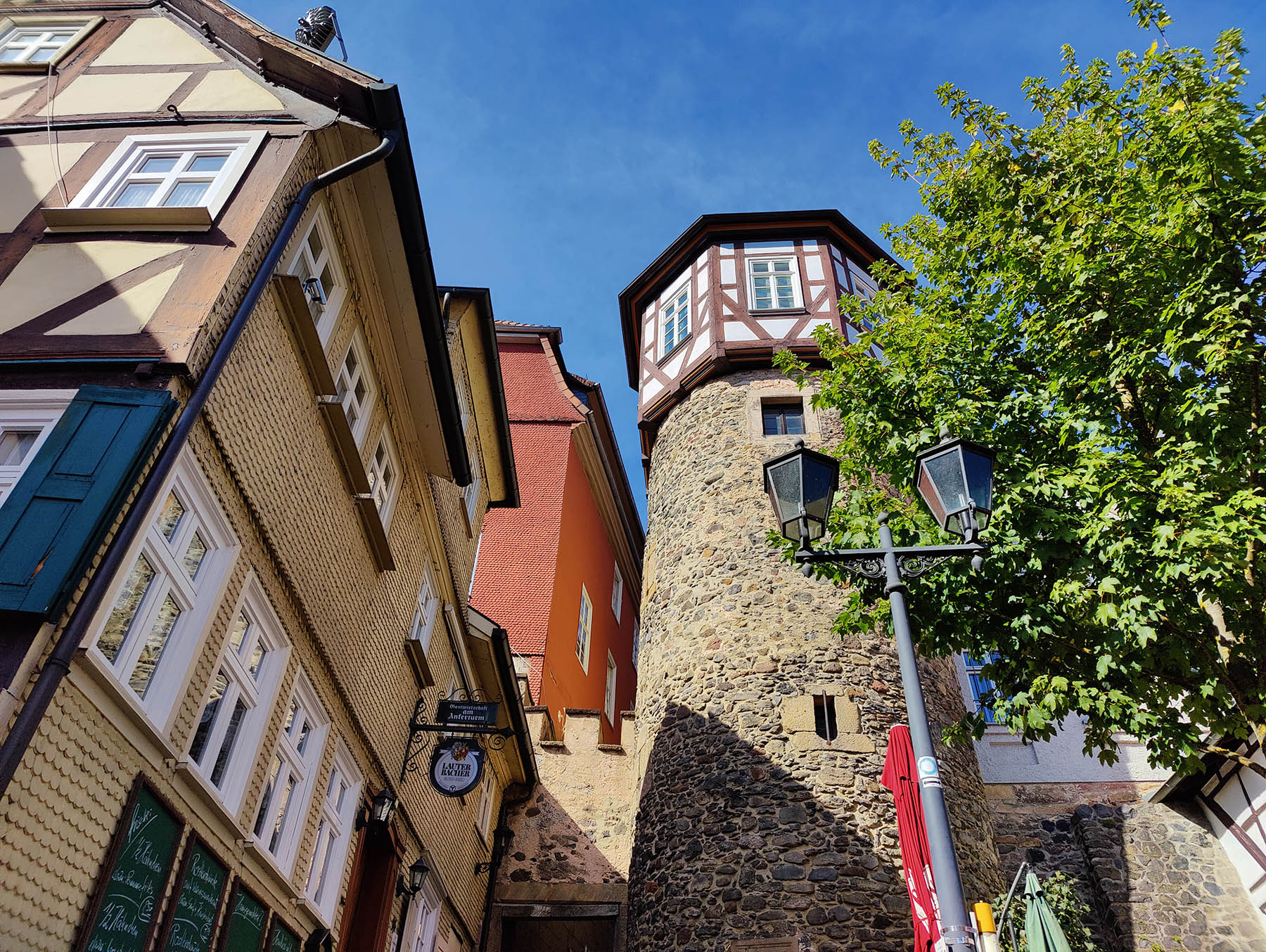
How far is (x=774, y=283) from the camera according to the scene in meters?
18.2

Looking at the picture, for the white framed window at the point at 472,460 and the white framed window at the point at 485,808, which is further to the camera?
the white framed window at the point at 485,808

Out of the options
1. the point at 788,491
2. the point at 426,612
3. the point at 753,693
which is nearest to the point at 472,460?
the point at 426,612

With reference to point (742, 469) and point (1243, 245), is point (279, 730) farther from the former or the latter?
point (742, 469)

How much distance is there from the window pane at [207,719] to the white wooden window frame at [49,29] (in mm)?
6223

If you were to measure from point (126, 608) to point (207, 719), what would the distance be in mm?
1249

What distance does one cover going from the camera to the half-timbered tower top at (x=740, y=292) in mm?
17297

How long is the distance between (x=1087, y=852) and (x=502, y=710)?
29.0 feet

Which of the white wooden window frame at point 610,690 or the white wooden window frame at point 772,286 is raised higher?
the white wooden window frame at point 772,286

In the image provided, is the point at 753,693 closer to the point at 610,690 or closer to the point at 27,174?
the point at 27,174

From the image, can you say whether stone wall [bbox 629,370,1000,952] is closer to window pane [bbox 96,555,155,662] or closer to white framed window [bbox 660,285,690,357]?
white framed window [bbox 660,285,690,357]

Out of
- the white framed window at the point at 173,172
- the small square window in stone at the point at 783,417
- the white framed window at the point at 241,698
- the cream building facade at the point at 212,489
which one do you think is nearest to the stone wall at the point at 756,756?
the small square window in stone at the point at 783,417

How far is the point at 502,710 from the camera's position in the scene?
13.9m

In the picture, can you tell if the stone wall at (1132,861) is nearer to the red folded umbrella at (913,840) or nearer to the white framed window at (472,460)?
the red folded umbrella at (913,840)

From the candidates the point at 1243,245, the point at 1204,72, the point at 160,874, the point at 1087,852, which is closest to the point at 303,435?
the point at 160,874
